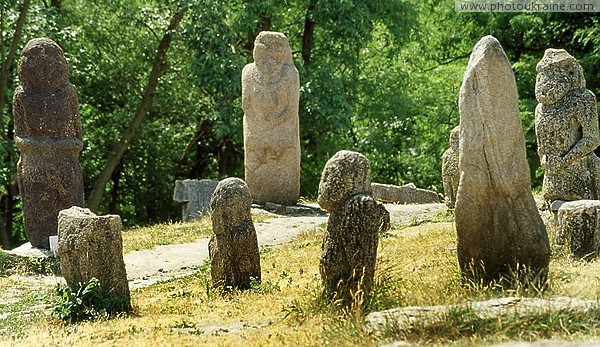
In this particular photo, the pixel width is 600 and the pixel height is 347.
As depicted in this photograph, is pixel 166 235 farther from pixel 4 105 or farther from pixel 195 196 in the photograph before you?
pixel 4 105

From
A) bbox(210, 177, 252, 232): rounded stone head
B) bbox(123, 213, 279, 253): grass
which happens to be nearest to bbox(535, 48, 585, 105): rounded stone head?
bbox(210, 177, 252, 232): rounded stone head

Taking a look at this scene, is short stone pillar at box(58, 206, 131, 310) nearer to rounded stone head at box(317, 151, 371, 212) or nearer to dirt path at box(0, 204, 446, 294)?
dirt path at box(0, 204, 446, 294)

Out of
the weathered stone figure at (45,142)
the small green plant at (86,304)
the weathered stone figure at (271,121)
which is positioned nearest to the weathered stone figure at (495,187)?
the small green plant at (86,304)

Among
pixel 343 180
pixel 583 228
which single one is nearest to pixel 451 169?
pixel 583 228

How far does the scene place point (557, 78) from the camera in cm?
1259

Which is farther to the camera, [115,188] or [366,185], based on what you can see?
[115,188]

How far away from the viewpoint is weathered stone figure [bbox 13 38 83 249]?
14.9 m

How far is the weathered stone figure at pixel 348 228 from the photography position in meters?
9.39

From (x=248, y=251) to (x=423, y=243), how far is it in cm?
282

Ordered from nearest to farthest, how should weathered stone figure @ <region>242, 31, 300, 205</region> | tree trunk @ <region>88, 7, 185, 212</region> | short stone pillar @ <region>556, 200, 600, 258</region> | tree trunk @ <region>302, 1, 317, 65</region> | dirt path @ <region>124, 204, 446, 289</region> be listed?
short stone pillar @ <region>556, 200, 600, 258</region> → dirt path @ <region>124, 204, 446, 289</region> → weathered stone figure @ <region>242, 31, 300, 205</region> → tree trunk @ <region>88, 7, 185, 212</region> → tree trunk @ <region>302, 1, 317, 65</region>

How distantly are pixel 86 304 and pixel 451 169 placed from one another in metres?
7.50

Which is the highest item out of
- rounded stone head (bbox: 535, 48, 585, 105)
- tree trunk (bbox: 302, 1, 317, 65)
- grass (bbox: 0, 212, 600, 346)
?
tree trunk (bbox: 302, 1, 317, 65)

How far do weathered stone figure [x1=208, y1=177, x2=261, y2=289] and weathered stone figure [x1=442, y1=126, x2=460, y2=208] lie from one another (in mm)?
4886

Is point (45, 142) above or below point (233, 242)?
above
